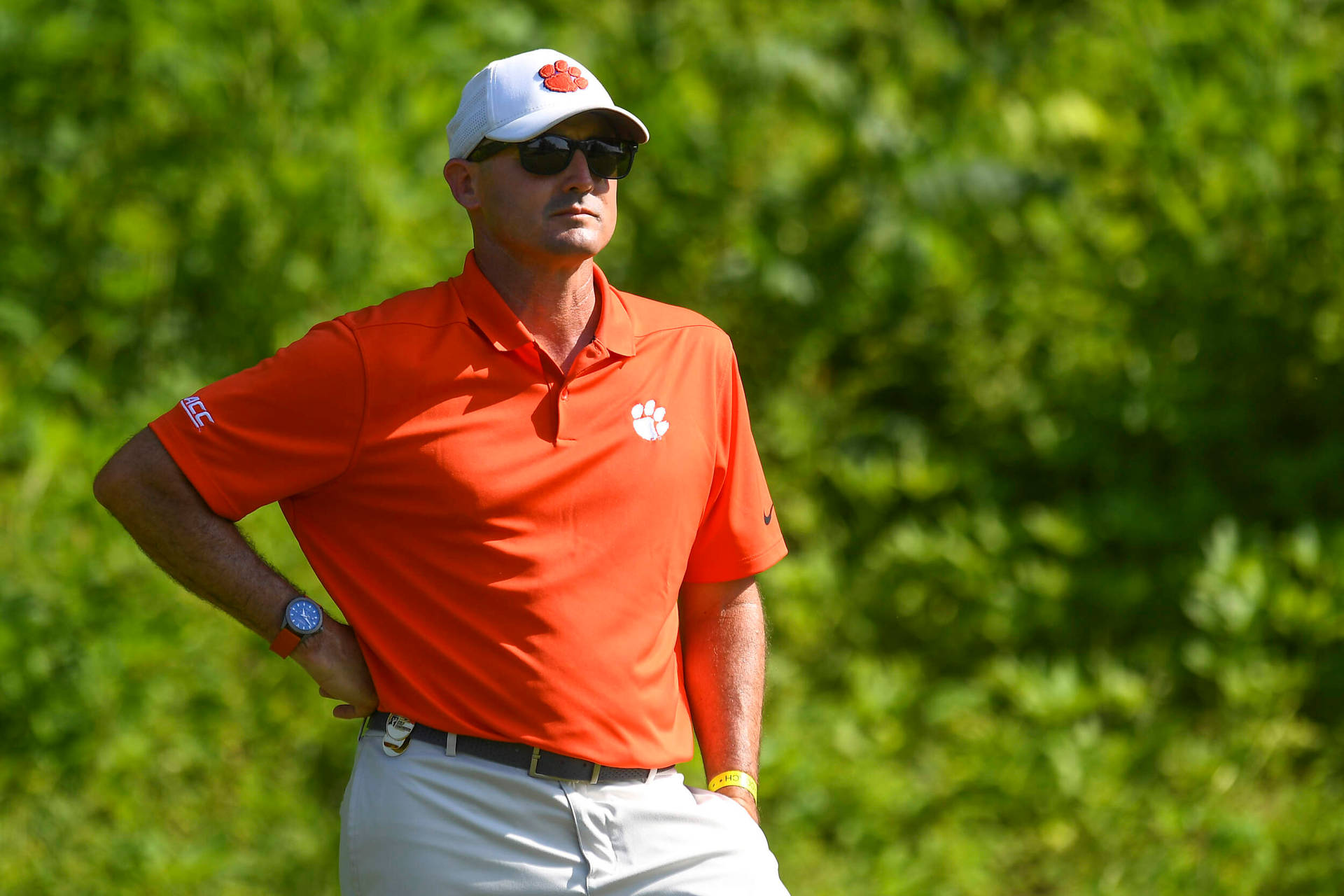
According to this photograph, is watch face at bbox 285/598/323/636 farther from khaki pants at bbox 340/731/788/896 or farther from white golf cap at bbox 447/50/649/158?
white golf cap at bbox 447/50/649/158

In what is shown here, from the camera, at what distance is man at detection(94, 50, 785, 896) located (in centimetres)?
272

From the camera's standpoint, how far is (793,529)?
6.88 metres

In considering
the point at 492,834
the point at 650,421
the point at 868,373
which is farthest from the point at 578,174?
the point at 868,373

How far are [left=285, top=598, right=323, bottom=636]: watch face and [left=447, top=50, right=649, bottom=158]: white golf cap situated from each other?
0.95 metres

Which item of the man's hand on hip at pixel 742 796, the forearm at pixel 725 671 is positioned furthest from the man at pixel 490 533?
the forearm at pixel 725 671

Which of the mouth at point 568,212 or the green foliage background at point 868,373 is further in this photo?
the green foliage background at point 868,373

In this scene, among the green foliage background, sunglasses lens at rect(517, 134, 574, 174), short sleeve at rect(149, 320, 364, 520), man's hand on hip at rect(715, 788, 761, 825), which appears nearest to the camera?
short sleeve at rect(149, 320, 364, 520)

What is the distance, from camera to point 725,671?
3174 millimetres

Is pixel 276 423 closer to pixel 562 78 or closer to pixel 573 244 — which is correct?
pixel 573 244

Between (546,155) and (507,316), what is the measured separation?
0.33 metres

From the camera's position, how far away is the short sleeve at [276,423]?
2699mm

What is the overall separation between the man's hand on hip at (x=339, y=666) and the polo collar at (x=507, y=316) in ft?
2.12

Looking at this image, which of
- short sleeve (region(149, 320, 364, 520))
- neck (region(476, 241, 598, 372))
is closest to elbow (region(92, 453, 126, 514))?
short sleeve (region(149, 320, 364, 520))

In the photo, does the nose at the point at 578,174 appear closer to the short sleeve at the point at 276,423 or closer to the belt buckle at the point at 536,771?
the short sleeve at the point at 276,423
